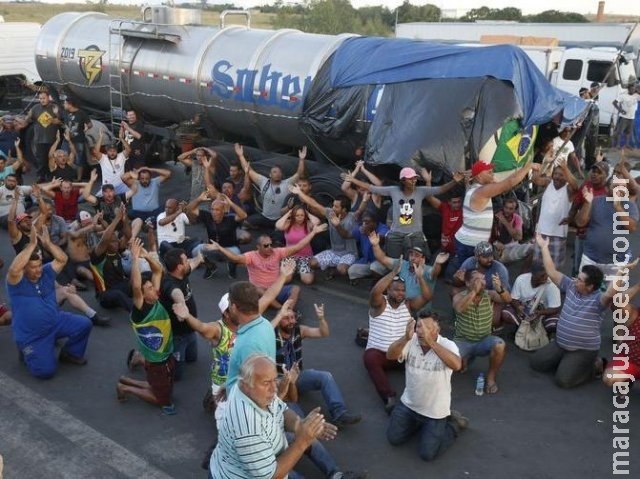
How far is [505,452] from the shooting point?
5.51 metres

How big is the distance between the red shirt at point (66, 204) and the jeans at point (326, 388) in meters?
5.67

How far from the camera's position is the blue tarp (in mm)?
8602

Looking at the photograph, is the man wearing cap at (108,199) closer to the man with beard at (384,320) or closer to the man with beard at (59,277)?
the man with beard at (59,277)

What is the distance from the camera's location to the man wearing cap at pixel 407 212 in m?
8.36

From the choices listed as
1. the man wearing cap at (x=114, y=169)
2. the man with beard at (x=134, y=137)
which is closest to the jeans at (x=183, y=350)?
the man wearing cap at (x=114, y=169)

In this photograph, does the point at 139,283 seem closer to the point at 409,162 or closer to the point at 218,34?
→ the point at 409,162

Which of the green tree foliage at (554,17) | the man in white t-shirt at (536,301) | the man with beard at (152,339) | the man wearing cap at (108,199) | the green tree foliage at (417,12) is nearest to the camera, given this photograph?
the man with beard at (152,339)

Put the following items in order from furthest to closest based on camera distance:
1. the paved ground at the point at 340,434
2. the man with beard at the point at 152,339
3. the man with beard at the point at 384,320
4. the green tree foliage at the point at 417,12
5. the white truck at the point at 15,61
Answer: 1. the green tree foliage at the point at 417,12
2. the white truck at the point at 15,61
3. the man with beard at the point at 384,320
4. the man with beard at the point at 152,339
5. the paved ground at the point at 340,434

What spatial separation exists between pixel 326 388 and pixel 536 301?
2.65m

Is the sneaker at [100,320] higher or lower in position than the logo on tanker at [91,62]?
lower

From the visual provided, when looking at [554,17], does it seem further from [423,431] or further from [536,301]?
[423,431]

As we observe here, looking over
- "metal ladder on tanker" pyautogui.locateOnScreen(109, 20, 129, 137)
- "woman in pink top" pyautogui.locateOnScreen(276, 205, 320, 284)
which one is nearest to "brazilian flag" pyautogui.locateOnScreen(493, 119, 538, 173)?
"woman in pink top" pyautogui.locateOnScreen(276, 205, 320, 284)

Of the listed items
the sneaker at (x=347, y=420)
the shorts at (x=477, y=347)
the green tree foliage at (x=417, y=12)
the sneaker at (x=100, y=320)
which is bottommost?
the sneaker at (x=100, y=320)

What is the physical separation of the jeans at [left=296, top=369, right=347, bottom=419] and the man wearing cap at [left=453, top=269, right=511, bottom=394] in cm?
133
